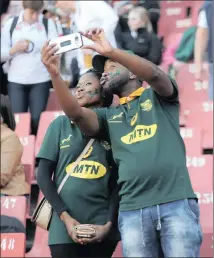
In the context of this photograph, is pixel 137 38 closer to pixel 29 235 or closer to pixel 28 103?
pixel 28 103

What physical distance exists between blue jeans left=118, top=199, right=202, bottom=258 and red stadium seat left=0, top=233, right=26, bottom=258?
1.44m

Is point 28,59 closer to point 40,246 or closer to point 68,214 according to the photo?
point 40,246

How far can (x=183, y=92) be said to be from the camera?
8422 millimetres

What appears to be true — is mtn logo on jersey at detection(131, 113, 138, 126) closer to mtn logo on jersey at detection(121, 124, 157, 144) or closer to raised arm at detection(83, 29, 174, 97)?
mtn logo on jersey at detection(121, 124, 157, 144)

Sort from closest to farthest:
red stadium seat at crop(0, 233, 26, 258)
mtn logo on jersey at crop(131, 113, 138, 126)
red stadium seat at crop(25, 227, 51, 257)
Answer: mtn logo on jersey at crop(131, 113, 138, 126), red stadium seat at crop(0, 233, 26, 258), red stadium seat at crop(25, 227, 51, 257)

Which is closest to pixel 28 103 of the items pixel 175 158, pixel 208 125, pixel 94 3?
pixel 94 3

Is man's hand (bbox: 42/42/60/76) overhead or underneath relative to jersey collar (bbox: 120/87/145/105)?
overhead

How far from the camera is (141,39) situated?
27.9 ft

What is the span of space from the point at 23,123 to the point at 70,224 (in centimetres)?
332

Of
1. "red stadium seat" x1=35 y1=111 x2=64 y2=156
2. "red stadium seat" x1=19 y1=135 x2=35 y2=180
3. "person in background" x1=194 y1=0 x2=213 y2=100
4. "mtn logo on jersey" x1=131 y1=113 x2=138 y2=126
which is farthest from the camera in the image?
→ "person in background" x1=194 y1=0 x2=213 y2=100

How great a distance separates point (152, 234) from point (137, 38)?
486 cm

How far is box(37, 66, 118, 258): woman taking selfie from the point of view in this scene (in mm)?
4488

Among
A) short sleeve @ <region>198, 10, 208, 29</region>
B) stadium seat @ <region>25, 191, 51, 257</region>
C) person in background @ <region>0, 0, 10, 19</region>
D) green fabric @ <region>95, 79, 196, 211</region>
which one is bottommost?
stadium seat @ <region>25, 191, 51, 257</region>

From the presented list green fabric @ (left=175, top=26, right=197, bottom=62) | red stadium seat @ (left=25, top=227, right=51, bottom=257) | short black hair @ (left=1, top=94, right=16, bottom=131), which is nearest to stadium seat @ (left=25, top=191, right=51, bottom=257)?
red stadium seat @ (left=25, top=227, right=51, bottom=257)
